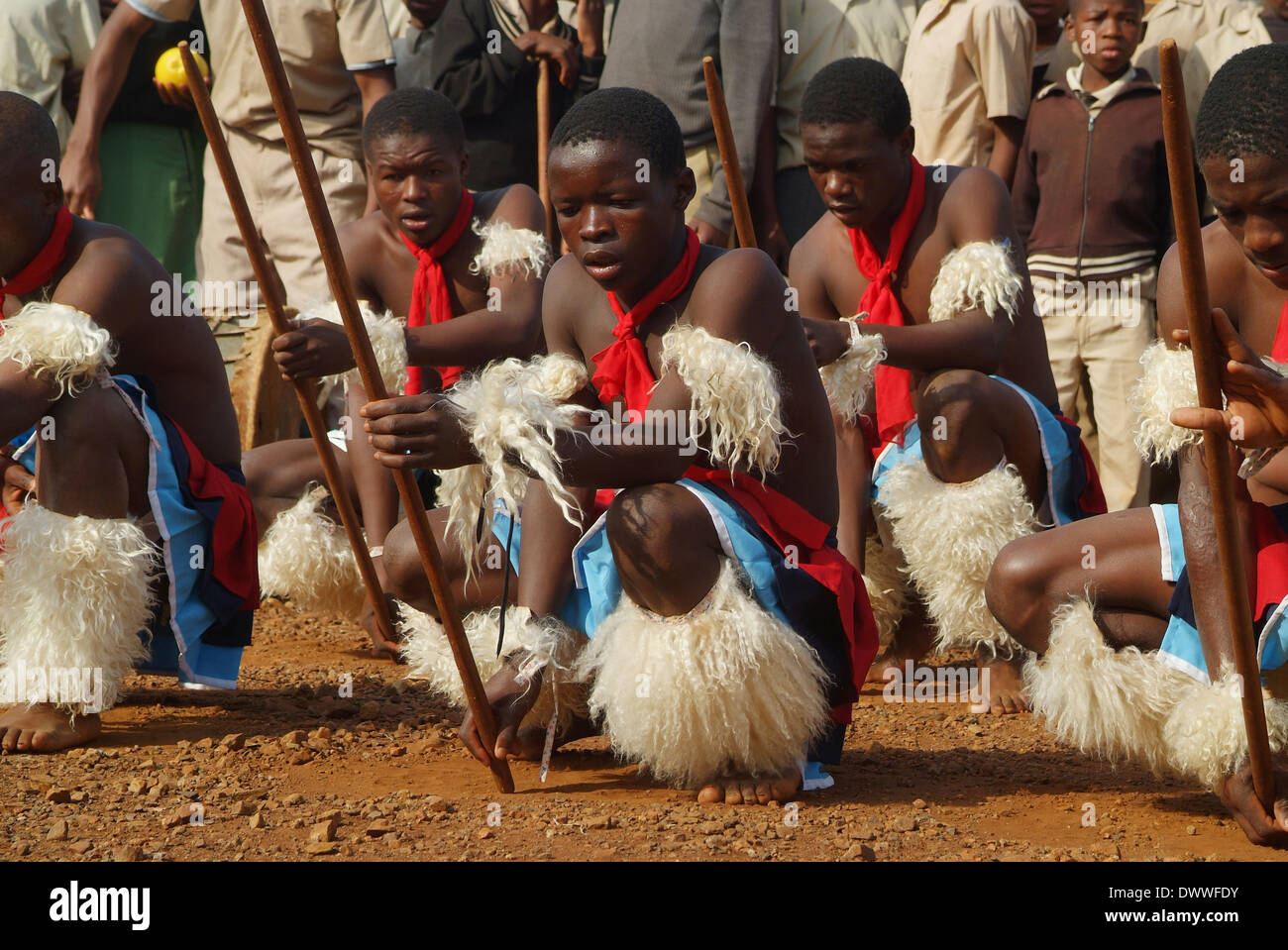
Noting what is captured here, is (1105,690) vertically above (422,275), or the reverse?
(422,275)

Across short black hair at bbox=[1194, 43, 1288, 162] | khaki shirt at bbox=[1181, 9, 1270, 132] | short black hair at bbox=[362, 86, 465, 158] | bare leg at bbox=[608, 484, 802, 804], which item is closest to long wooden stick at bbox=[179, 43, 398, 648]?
short black hair at bbox=[362, 86, 465, 158]

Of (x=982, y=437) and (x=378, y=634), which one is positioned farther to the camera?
(x=378, y=634)

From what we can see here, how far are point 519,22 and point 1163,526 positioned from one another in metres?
4.56

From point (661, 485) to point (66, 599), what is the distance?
5.75 feet

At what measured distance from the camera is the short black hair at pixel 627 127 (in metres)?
3.76

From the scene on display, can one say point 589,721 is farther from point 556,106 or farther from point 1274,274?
point 556,106

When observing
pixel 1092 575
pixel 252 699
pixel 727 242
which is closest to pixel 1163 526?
pixel 1092 575

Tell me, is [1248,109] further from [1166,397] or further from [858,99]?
[858,99]

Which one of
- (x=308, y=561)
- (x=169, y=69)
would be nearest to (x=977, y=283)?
(x=308, y=561)

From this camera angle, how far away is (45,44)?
22.2 ft

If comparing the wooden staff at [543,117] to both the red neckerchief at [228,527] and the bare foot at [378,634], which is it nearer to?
the bare foot at [378,634]

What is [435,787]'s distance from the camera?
12.7ft

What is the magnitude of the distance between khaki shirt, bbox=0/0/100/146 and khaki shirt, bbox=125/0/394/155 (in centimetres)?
43

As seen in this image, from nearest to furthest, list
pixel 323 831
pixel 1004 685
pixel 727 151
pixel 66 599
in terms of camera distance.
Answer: pixel 323 831
pixel 66 599
pixel 727 151
pixel 1004 685
